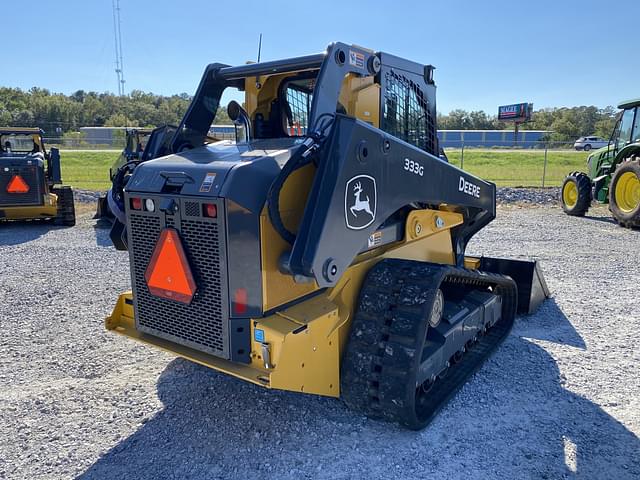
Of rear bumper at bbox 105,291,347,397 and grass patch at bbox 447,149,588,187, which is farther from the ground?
rear bumper at bbox 105,291,347,397

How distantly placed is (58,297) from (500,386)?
521cm

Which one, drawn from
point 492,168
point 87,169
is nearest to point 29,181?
point 87,169

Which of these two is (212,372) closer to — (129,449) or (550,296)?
(129,449)

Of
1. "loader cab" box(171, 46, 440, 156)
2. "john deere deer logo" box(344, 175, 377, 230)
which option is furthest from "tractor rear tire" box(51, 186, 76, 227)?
"john deere deer logo" box(344, 175, 377, 230)

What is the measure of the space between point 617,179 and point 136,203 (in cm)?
1144

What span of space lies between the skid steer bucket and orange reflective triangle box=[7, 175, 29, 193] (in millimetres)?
9849

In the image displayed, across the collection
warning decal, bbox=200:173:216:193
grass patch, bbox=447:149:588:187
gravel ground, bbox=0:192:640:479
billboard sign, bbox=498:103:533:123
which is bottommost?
gravel ground, bbox=0:192:640:479

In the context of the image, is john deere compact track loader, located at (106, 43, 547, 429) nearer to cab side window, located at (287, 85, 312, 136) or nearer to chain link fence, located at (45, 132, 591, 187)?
cab side window, located at (287, 85, 312, 136)

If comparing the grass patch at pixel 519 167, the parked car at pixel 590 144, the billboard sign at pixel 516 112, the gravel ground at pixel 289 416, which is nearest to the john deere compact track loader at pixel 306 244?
the gravel ground at pixel 289 416

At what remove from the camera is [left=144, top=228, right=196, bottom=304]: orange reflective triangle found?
3.11 meters

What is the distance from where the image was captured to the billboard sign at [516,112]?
64375 mm

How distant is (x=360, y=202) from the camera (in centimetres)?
310

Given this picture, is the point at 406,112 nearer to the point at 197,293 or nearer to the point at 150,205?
the point at 150,205

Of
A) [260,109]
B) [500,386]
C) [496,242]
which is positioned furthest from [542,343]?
[496,242]
